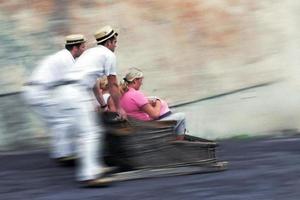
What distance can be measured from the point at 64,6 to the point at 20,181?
2780 mm

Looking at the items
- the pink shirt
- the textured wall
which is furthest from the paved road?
the textured wall

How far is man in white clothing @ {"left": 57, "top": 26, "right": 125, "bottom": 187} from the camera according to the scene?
7.10 meters

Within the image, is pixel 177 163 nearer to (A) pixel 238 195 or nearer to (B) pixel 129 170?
(B) pixel 129 170

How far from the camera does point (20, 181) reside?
7605 millimetres

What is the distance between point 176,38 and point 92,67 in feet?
8.80

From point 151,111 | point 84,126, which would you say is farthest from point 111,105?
point 84,126

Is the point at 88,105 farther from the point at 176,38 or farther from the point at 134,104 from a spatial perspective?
the point at 176,38

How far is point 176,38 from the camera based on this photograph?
9.78 meters

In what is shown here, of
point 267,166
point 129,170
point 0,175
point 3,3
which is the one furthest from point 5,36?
point 267,166

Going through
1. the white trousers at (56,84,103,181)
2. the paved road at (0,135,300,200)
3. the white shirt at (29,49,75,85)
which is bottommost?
the paved road at (0,135,300,200)

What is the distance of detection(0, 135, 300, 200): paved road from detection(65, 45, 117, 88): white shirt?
1.06 meters

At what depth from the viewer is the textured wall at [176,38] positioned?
31.0 feet

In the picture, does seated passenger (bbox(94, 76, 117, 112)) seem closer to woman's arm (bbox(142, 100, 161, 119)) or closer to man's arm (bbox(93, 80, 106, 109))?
man's arm (bbox(93, 80, 106, 109))

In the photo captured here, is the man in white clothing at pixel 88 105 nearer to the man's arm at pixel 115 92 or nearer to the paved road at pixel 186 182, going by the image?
the man's arm at pixel 115 92
